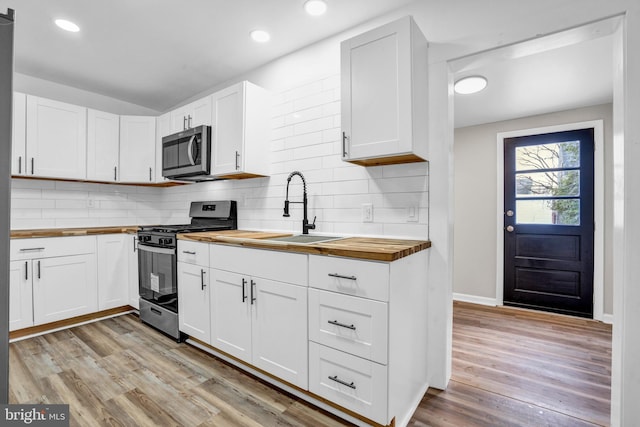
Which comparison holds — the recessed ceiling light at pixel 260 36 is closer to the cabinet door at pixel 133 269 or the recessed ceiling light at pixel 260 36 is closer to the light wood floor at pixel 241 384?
the cabinet door at pixel 133 269

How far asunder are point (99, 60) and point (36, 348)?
8.20 feet

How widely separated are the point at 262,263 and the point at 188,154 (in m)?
1.56

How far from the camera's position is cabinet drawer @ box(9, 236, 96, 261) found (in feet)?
8.61

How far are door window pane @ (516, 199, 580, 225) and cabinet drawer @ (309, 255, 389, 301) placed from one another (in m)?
3.07

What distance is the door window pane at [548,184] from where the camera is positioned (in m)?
3.43

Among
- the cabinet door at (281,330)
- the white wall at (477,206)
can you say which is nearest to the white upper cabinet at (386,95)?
the cabinet door at (281,330)

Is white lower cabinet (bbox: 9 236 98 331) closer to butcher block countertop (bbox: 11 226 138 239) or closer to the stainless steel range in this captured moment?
butcher block countertop (bbox: 11 226 138 239)

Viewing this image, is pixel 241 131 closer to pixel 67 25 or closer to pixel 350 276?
pixel 67 25

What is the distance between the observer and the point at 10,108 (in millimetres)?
880

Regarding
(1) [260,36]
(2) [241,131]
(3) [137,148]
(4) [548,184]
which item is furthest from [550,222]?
(3) [137,148]

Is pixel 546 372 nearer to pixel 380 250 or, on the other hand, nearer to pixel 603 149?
pixel 380 250

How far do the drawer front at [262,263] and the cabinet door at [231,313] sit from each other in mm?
Answer: 69

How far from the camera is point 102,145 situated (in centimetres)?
336

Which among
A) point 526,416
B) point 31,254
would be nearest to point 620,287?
point 526,416
